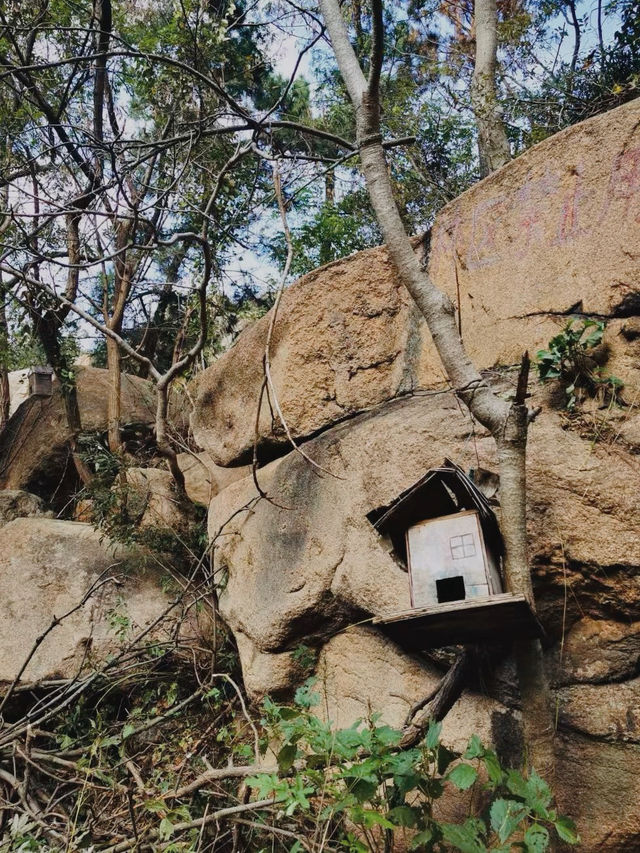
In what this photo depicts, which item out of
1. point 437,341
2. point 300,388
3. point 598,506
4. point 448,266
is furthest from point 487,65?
point 598,506

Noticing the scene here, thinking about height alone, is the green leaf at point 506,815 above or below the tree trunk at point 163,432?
below

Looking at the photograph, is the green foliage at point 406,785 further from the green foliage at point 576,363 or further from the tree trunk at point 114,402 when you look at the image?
the tree trunk at point 114,402

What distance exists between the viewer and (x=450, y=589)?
8.91ft

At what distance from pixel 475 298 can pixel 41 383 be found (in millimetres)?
5699

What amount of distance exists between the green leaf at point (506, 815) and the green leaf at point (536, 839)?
0.05 m

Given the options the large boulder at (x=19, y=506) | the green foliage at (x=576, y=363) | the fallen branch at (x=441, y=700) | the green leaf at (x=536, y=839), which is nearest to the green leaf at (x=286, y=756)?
the fallen branch at (x=441, y=700)

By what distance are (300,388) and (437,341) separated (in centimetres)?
135

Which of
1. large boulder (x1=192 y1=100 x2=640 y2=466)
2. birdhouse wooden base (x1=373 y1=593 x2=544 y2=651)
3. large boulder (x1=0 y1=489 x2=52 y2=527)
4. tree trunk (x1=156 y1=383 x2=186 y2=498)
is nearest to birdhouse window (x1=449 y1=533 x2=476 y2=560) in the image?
birdhouse wooden base (x1=373 y1=593 x2=544 y2=651)

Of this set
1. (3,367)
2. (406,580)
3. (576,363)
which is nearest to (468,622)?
(406,580)

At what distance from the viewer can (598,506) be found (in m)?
2.89

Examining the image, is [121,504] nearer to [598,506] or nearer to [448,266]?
[448,266]

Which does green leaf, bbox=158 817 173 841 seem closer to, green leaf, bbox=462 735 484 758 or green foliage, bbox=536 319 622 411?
green leaf, bbox=462 735 484 758

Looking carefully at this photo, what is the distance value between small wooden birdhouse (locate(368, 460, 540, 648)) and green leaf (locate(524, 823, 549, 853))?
25.0 inches

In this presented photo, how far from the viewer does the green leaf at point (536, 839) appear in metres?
2.19
